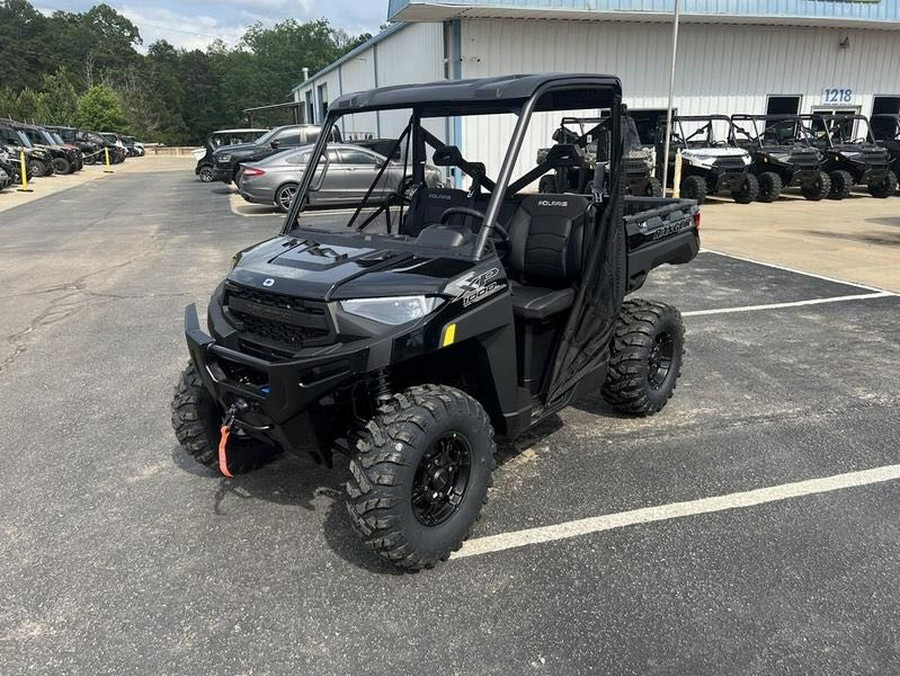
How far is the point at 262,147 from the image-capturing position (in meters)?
21.1

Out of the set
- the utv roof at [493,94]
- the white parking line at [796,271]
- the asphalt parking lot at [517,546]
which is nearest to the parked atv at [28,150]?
the white parking line at [796,271]

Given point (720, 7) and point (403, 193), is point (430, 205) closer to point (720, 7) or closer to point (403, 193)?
point (403, 193)

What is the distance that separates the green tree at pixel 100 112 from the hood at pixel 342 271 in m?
62.7

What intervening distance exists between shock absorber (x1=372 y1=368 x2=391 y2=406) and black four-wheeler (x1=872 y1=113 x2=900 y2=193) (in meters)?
19.5

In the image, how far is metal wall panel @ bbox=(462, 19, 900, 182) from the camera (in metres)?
17.0

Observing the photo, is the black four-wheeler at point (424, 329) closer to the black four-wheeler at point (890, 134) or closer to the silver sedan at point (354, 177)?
the silver sedan at point (354, 177)

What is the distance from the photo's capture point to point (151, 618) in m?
2.73

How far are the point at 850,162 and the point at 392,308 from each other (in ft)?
59.4

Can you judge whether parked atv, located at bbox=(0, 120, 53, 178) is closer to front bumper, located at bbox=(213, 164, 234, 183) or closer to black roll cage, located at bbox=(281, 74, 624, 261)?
front bumper, located at bbox=(213, 164, 234, 183)

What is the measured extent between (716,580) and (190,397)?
2.57 metres

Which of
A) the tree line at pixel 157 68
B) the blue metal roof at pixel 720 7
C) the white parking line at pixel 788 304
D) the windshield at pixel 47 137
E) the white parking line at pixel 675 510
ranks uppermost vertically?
the tree line at pixel 157 68

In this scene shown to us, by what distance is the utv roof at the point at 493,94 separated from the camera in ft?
10.6

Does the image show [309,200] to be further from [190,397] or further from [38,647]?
[38,647]

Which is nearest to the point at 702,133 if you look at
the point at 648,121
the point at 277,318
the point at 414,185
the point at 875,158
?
the point at 648,121
